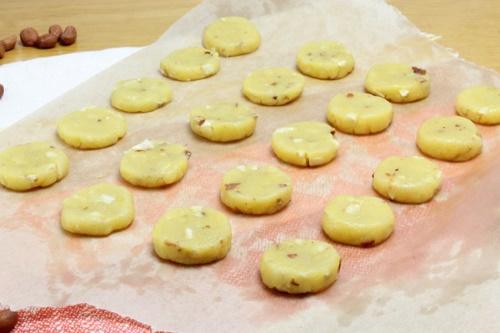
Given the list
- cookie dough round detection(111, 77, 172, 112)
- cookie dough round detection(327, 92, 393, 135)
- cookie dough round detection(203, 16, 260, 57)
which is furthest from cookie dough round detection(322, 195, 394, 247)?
cookie dough round detection(203, 16, 260, 57)

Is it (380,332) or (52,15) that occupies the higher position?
(380,332)

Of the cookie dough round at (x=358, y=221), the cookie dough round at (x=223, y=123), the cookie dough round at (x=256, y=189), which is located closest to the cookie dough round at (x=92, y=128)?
the cookie dough round at (x=223, y=123)

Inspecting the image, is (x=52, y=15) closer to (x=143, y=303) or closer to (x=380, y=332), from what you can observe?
(x=143, y=303)

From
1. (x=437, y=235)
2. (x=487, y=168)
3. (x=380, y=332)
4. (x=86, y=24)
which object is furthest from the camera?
(x=86, y=24)

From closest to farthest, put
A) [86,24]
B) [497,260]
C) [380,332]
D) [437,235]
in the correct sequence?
1. [380,332]
2. [497,260]
3. [437,235]
4. [86,24]

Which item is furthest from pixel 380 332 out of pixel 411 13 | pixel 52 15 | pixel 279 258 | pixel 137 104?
pixel 52 15

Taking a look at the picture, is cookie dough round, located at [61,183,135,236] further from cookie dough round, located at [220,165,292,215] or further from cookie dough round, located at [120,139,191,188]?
cookie dough round, located at [220,165,292,215]

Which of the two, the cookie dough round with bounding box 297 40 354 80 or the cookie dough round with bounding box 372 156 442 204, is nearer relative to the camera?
the cookie dough round with bounding box 372 156 442 204
